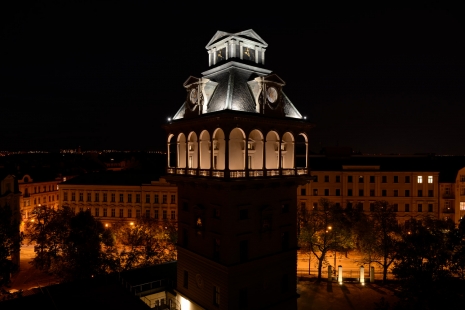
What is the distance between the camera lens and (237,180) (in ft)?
85.1

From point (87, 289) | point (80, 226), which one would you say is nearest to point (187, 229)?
point (87, 289)

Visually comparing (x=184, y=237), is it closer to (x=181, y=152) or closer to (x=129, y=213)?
(x=181, y=152)

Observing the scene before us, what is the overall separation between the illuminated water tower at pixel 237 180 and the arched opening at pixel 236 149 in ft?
0.28

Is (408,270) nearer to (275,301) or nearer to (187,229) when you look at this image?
(275,301)

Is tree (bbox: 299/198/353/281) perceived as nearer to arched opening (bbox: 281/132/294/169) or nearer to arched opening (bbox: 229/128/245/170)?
arched opening (bbox: 281/132/294/169)

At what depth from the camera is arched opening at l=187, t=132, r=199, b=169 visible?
1229 inches

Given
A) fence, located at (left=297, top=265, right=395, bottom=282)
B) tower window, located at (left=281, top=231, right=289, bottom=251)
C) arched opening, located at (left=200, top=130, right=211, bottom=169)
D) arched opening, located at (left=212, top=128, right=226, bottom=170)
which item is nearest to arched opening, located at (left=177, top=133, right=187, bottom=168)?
arched opening, located at (left=200, top=130, right=211, bottom=169)

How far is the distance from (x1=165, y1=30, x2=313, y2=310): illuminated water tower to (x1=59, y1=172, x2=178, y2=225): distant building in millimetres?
38923

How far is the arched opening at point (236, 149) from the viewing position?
28375 mm

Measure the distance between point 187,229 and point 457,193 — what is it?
59.3m

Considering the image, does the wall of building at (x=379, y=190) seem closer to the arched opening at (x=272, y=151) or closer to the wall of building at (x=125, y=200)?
the wall of building at (x=125, y=200)

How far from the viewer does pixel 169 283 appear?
34312mm

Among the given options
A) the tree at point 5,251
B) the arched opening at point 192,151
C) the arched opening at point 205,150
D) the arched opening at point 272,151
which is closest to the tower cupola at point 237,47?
the arched opening at point 205,150

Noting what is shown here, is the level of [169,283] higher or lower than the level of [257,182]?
lower
